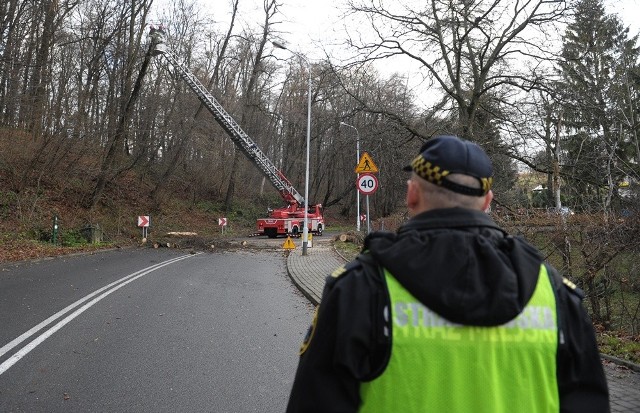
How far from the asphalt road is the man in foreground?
341 cm

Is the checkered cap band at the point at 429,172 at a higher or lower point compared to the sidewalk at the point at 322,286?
higher

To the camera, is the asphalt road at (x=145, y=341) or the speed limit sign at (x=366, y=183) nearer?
the asphalt road at (x=145, y=341)

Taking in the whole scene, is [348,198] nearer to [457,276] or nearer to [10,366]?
[10,366]

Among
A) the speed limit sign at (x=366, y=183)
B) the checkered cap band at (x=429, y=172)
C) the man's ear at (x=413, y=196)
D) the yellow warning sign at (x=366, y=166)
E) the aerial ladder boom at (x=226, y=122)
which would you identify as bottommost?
the man's ear at (x=413, y=196)

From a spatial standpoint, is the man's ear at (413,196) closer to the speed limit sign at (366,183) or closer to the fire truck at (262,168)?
the speed limit sign at (366,183)

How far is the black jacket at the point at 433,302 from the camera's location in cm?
141

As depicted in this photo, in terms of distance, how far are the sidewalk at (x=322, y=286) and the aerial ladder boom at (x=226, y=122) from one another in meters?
11.6

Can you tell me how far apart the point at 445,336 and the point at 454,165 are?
0.54 m

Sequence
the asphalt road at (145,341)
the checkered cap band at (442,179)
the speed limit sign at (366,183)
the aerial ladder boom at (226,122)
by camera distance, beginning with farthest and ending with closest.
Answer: the aerial ladder boom at (226,122)
the speed limit sign at (366,183)
the asphalt road at (145,341)
the checkered cap band at (442,179)

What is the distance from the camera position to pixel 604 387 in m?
1.56

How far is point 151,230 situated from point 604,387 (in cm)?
2732

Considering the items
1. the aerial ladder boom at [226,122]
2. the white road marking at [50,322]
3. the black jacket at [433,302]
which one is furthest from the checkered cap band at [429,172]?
the aerial ladder boom at [226,122]

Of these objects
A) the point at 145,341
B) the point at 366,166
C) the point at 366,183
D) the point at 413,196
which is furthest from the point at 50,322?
the point at 366,183

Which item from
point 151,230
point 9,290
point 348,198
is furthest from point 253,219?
point 9,290
